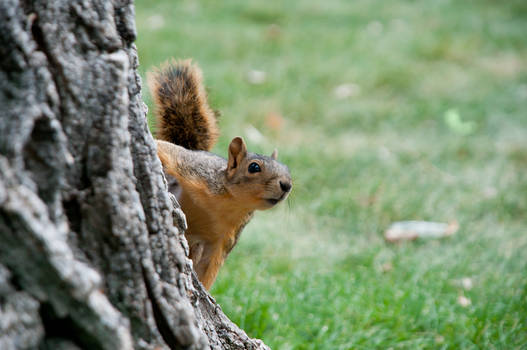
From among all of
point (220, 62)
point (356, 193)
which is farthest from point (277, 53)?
point (356, 193)

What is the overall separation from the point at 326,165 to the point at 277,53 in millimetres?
1497

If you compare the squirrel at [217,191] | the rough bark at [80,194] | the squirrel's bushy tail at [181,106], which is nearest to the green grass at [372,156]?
the squirrel at [217,191]

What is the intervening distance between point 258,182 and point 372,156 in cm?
168

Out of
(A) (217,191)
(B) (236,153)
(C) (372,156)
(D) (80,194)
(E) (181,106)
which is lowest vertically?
(D) (80,194)

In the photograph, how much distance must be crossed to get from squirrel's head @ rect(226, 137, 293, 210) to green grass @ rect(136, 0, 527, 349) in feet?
1.17

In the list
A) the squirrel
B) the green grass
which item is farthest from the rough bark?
the green grass

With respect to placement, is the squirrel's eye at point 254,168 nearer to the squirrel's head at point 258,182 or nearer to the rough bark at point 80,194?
the squirrel's head at point 258,182

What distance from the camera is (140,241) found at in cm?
88

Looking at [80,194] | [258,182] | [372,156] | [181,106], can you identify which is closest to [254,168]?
[258,182]

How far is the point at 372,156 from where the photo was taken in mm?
3133

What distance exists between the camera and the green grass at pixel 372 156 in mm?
1784

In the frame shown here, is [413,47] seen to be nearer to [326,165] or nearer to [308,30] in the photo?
[308,30]

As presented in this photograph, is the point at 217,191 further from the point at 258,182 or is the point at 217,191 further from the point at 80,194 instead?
the point at 80,194

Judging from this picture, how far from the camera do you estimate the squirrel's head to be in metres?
1.54
